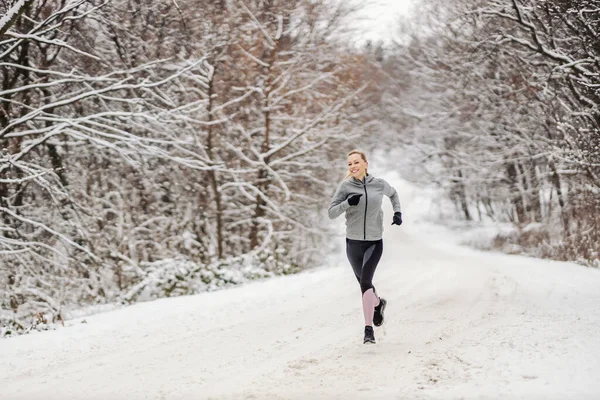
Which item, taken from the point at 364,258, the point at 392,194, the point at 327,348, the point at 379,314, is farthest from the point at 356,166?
the point at 327,348

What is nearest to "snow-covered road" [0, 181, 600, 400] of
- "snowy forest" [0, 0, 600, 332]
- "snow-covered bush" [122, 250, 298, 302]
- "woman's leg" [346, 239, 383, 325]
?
"woman's leg" [346, 239, 383, 325]

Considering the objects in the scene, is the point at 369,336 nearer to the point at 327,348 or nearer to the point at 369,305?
the point at 369,305

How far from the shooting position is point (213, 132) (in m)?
14.0

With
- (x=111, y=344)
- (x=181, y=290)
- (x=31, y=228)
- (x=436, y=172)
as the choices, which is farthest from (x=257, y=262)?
(x=436, y=172)

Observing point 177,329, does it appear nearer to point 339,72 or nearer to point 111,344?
point 111,344

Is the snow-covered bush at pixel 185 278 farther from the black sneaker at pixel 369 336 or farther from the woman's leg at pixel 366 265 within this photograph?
the black sneaker at pixel 369 336

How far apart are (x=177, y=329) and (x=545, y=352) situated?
417cm

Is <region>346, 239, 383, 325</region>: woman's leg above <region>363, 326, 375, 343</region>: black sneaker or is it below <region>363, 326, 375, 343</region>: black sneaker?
above

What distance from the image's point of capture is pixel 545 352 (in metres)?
4.54

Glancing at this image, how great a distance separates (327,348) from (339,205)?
1.44 meters

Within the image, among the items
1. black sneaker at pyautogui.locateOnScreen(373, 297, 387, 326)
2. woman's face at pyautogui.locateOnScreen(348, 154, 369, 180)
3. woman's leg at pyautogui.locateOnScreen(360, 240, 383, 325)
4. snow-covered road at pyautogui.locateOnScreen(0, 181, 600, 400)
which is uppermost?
woman's face at pyautogui.locateOnScreen(348, 154, 369, 180)

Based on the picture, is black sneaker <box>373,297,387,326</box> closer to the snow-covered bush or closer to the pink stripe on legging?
the pink stripe on legging

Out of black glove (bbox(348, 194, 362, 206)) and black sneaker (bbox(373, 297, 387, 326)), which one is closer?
black glove (bbox(348, 194, 362, 206))

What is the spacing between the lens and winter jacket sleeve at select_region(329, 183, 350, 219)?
17.5 ft
